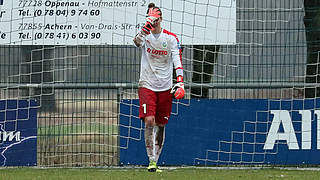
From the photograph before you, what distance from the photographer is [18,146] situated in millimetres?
10898

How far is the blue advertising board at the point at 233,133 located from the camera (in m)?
10.8

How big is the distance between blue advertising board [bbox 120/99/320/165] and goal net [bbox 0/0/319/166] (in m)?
0.02

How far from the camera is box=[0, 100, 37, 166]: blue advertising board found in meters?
10.9

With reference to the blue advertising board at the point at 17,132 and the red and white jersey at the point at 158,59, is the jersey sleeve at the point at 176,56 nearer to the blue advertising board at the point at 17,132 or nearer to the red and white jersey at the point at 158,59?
the red and white jersey at the point at 158,59

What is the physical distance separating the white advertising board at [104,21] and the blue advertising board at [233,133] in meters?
1.15

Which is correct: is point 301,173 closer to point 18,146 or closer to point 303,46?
point 303,46

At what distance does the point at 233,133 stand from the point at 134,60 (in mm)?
2067

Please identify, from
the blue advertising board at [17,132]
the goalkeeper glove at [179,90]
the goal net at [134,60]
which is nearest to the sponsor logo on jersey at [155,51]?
the goalkeeper glove at [179,90]

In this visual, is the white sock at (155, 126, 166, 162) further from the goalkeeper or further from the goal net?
the goal net

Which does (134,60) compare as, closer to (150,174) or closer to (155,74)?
(155,74)

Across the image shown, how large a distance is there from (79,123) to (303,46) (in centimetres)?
399

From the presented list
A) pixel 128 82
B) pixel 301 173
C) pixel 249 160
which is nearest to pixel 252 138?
pixel 249 160

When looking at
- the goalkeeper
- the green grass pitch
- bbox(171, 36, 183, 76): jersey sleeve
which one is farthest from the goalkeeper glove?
the green grass pitch

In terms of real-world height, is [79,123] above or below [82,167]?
above
